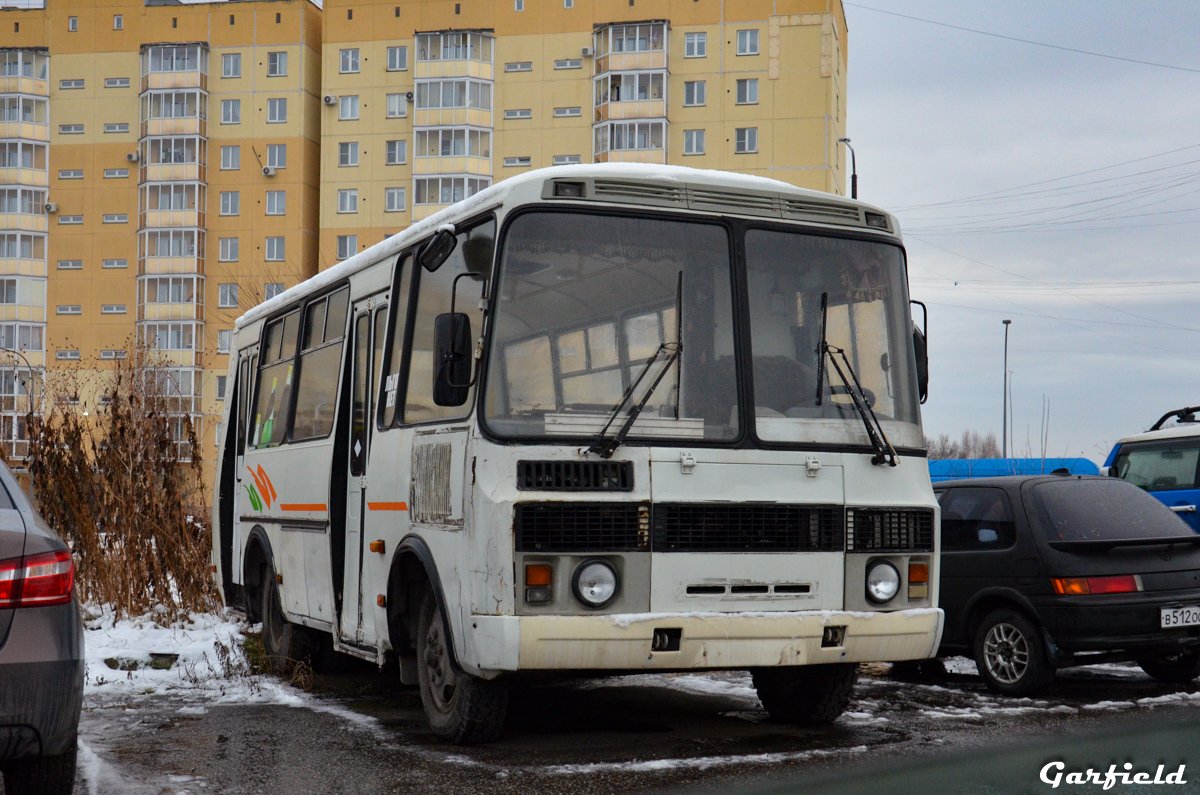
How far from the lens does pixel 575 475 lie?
7004 millimetres

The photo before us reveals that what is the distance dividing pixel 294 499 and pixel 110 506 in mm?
4340

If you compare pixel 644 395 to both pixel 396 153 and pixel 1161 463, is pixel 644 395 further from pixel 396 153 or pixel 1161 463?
pixel 396 153

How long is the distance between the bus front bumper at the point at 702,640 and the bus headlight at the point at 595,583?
98 mm

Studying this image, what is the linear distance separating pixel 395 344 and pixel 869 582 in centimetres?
320

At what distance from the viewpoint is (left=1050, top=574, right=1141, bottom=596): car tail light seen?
9.74 m

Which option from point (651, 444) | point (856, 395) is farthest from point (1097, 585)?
point (651, 444)

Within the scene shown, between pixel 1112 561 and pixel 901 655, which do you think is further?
pixel 1112 561

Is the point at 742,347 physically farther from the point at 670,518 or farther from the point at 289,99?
the point at 289,99

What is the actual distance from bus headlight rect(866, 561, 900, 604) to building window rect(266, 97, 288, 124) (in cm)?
6664

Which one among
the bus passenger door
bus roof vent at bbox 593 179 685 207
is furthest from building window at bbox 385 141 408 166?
bus roof vent at bbox 593 179 685 207

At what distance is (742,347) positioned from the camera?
747 centimetres

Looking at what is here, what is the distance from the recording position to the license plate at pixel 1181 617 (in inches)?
382

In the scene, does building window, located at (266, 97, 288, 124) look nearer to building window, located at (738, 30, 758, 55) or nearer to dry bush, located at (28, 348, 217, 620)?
building window, located at (738, 30, 758, 55)

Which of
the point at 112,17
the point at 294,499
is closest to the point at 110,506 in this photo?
the point at 294,499
